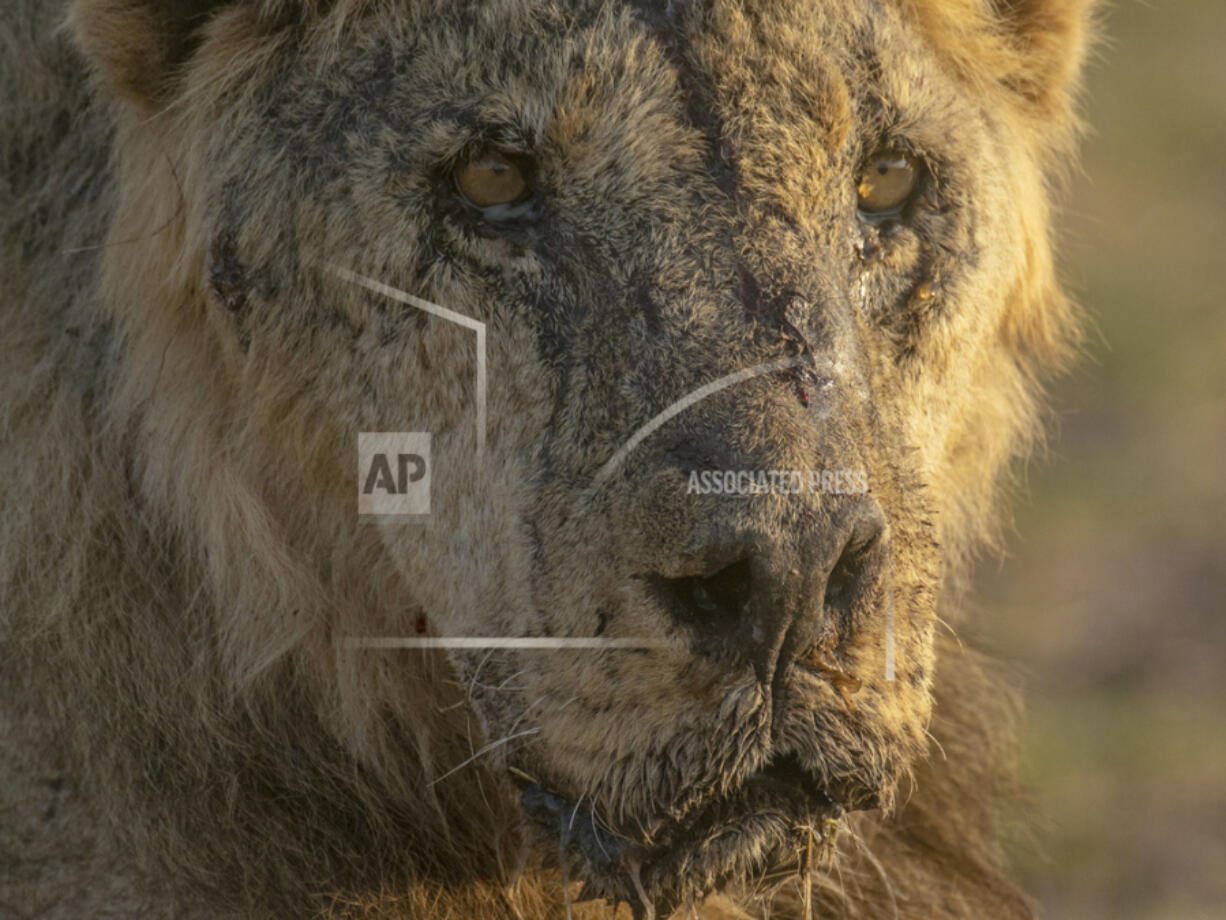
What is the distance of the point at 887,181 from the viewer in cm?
273

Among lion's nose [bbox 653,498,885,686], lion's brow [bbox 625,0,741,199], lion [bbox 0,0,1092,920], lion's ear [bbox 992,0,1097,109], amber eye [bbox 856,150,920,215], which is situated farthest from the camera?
lion's ear [bbox 992,0,1097,109]

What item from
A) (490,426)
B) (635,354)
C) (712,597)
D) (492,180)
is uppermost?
(492,180)

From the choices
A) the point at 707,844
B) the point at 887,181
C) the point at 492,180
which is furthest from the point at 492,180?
the point at 707,844

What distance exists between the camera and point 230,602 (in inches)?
113

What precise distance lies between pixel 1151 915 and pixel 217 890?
121 inches

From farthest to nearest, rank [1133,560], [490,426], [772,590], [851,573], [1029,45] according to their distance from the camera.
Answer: [1133,560], [1029,45], [490,426], [851,573], [772,590]

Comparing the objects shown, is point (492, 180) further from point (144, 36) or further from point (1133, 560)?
point (1133, 560)

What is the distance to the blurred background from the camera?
5.11 meters

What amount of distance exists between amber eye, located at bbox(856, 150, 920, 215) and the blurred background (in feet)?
3.42

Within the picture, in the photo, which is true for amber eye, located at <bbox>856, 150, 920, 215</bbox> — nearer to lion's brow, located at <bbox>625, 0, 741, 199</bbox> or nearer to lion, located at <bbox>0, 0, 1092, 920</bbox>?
lion, located at <bbox>0, 0, 1092, 920</bbox>

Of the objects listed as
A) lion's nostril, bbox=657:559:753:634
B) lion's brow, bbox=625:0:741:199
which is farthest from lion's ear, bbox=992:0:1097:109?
lion's nostril, bbox=657:559:753:634

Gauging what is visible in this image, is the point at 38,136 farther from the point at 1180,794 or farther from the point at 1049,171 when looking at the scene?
the point at 1180,794

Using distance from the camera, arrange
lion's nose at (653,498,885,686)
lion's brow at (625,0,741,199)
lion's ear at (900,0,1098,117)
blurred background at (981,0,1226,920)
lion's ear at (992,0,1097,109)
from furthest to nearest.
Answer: blurred background at (981,0,1226,920) < lion's ear at (992,0,1097,109) < lion's ear at (900,0,1098,117) < lion's brow at (625,0,741,199) < lion's nose at (653,498,885,686)

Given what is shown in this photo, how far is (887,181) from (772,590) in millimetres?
880
